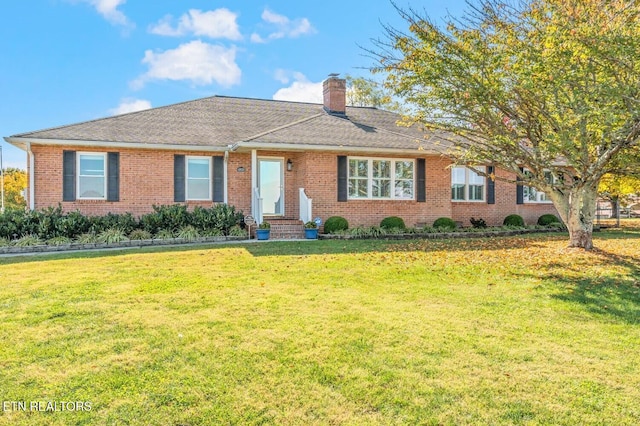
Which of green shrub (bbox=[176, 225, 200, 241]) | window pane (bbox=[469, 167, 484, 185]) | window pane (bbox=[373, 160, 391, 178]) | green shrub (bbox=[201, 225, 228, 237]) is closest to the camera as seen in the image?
green shrub (bbox=[176, 225, 200, 241])

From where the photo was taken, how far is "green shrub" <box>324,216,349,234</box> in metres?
13.9

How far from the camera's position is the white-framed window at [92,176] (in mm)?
13672

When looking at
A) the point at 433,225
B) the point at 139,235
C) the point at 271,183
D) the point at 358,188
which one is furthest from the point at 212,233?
the point at 433,225

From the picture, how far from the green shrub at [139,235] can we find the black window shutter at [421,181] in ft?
31.1

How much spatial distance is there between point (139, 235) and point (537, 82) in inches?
434

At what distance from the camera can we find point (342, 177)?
14.8 metres

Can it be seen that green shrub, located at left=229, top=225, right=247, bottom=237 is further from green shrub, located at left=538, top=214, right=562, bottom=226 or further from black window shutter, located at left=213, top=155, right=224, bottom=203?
green shrub, located at left=538, top=214, right=562, bottom=226

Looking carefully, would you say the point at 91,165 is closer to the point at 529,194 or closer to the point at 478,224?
the point at 478,224

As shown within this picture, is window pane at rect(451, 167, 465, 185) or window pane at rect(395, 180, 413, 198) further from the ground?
window pane at rect(451, 167, 465, 185)

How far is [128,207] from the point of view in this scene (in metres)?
14.1

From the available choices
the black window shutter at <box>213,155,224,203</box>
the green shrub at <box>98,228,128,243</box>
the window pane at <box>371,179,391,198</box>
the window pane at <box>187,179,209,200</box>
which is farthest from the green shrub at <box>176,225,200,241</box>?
the window pane at <box>371,179,391,198</box>

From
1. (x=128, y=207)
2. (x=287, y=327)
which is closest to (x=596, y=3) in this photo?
(x=287, y=327)

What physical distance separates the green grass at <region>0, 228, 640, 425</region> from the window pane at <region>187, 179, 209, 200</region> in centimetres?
755

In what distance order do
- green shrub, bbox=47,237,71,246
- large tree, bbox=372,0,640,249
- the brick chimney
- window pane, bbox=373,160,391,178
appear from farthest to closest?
the brick chimney
window pane, bbox=373,160,391,178
green shrub, bbox=47,237,71,246
large tree, bbox=372,0,640,249
